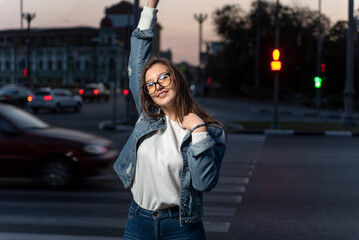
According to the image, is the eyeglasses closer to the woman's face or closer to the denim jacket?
the woman's face

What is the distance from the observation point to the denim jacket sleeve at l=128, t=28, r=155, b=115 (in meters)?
2.85

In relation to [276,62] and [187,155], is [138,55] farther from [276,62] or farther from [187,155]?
[276,62]

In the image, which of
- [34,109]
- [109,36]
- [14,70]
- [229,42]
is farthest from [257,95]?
[109,36]

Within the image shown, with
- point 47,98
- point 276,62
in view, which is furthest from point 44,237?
point 47,98

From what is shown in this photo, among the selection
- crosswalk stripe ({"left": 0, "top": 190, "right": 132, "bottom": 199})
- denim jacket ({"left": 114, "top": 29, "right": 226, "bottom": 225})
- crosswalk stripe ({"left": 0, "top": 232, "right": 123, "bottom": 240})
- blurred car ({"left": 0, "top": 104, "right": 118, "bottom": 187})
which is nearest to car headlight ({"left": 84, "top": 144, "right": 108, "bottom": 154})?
blurred car ({"left": 0, "top": 104, "right": 118, "bottom": 187})

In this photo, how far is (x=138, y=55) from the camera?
2.88m

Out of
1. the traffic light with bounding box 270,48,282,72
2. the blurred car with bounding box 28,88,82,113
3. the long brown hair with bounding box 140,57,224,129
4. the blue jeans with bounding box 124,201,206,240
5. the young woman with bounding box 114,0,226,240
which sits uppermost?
the traffic light with bounding box 270,48,282,72

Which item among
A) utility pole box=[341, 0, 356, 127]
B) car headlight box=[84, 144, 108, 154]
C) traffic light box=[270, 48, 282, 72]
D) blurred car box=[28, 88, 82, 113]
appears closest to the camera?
car headlight box=[84, 144, 108, 154]

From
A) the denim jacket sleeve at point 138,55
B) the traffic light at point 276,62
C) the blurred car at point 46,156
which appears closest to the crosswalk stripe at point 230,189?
the blurred car at point 46,156

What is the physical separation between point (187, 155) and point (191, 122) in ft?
0.50

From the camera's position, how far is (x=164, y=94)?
2580 mm

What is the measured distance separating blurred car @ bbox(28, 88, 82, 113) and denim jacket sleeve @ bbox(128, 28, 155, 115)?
1237 inches

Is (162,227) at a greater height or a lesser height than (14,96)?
greater

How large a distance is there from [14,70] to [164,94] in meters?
79.7
